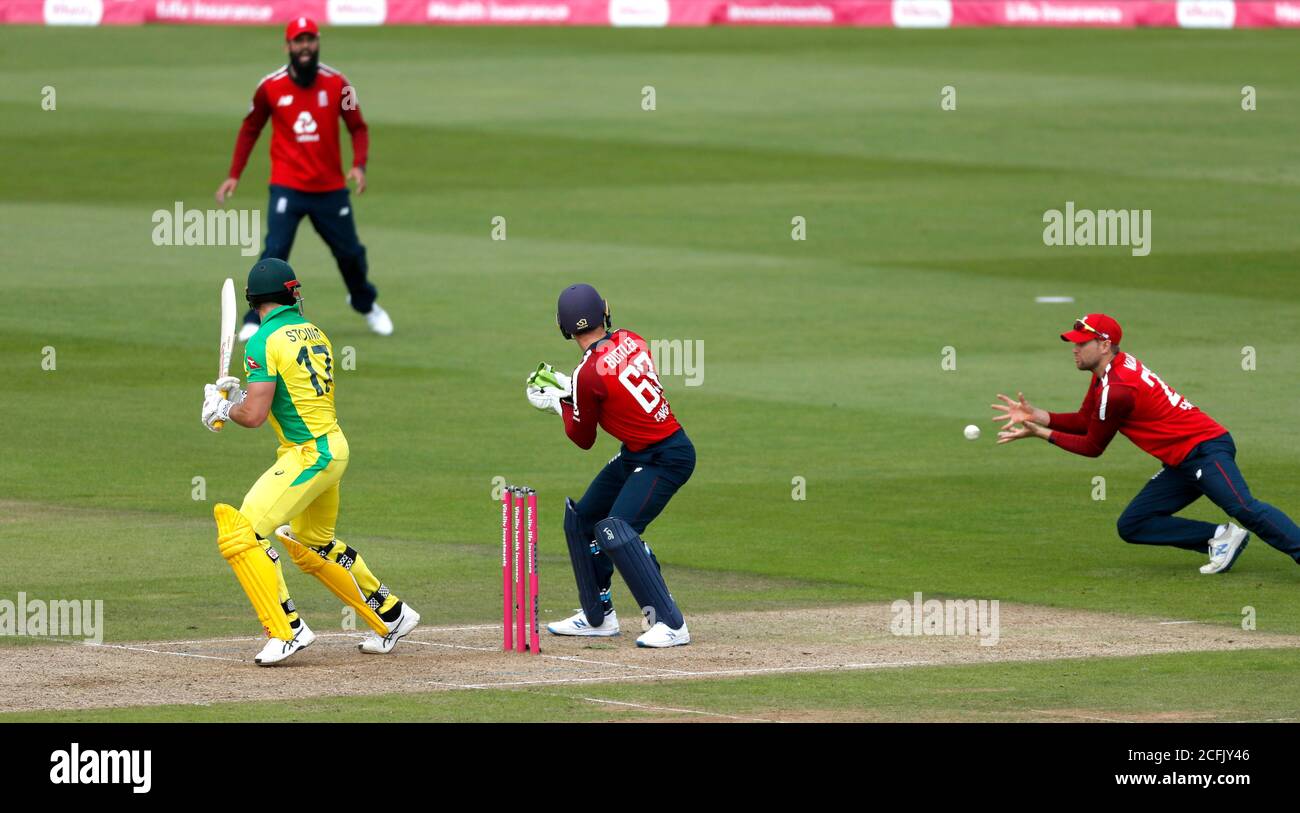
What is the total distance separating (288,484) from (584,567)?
184cm

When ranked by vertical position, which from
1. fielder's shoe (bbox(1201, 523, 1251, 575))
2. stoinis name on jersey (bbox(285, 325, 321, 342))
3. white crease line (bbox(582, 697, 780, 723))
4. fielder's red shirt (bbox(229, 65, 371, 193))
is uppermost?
fielder's red shirt (bbox(229, 65, 371, 193))

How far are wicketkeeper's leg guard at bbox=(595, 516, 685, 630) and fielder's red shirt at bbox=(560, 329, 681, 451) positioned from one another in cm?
51

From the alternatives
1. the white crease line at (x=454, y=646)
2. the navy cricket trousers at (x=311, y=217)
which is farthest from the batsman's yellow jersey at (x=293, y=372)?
the navy cricket trousers at (x=311, y=217)

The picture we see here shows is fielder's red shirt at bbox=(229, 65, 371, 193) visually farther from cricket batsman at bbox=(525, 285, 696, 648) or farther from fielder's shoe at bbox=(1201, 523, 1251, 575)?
fielder's shoe at bbox=(1201, 523, 1251, 575)

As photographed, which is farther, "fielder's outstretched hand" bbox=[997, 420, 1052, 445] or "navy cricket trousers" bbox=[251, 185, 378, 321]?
"navy cricket trousers" bbox=[251, 185, 378, 321]

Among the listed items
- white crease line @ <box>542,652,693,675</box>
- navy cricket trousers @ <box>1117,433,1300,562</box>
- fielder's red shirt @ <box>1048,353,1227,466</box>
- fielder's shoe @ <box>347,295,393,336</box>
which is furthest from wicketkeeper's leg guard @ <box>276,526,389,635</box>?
fielder's shoe @ <box>347,295,393,336</box>

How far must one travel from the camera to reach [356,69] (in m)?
43.2

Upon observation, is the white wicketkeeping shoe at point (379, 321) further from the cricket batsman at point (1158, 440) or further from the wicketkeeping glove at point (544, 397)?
the wicketkeeping glove at point (544, 397)

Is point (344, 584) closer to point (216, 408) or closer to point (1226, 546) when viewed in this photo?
point (216, 408)

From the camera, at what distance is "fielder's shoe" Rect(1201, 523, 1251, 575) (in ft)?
48.6

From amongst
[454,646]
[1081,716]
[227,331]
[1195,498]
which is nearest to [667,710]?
[1081,716]

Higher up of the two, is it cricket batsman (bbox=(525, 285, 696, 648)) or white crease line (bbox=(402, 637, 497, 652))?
cricket batsman (bbox=(525, 285, 696, 648))

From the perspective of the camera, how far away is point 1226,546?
48.6 ft
